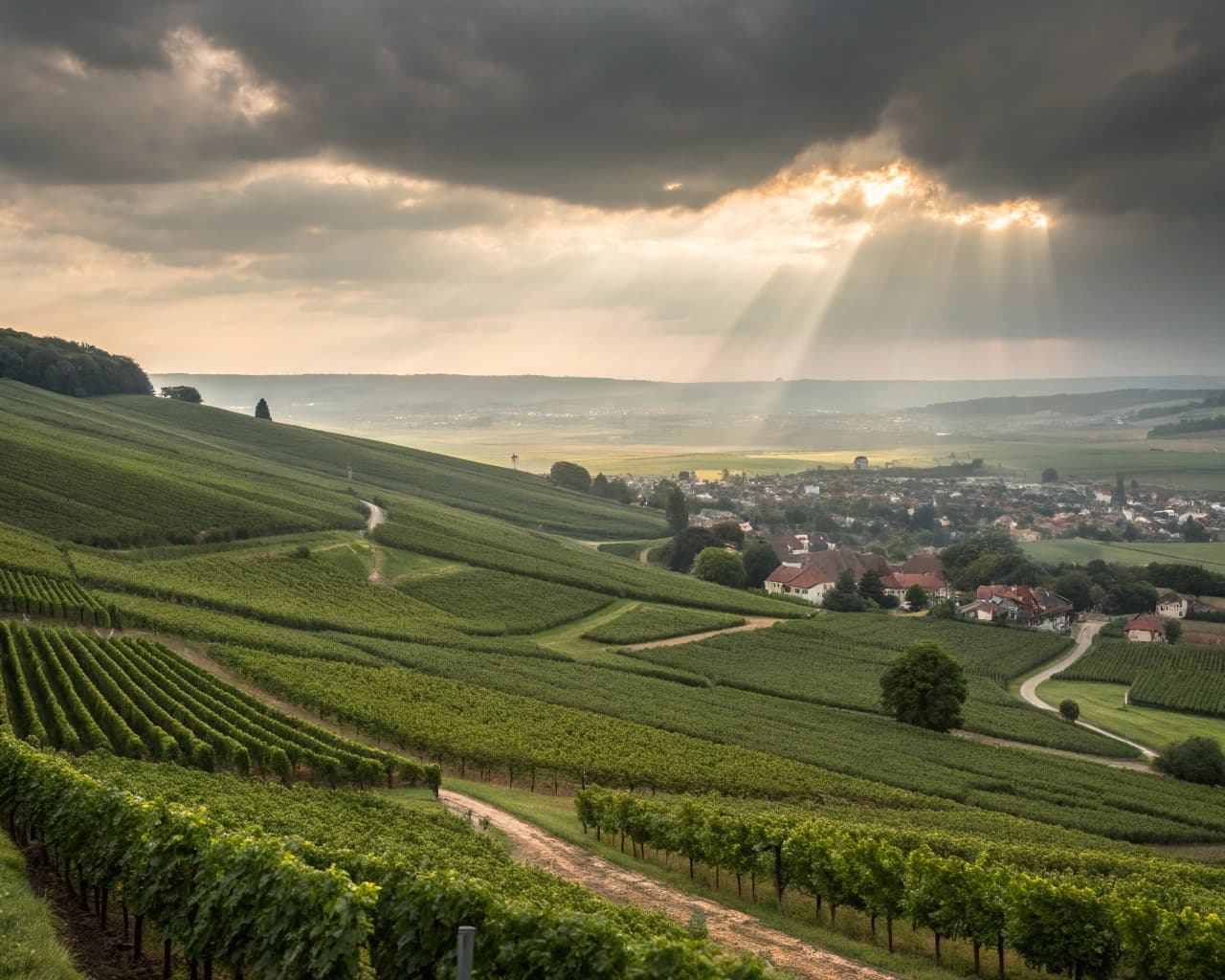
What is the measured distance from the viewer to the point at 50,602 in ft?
191

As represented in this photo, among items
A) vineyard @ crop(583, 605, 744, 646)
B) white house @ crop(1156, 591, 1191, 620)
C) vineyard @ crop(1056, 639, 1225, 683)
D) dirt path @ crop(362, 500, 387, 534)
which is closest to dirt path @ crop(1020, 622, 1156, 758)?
vineyard @ crop(1056, 639, 1225, 683)

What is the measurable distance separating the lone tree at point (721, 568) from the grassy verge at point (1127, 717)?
49.6 m

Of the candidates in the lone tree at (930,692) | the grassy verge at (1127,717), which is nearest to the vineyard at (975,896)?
the lone tree at (930,692)

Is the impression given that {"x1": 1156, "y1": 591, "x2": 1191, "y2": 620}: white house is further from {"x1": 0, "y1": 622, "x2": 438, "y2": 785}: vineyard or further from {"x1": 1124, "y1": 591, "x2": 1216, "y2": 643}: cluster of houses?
{"x1": 0, "y1": 622, "x2": 438, "y2": 785}: vineyard

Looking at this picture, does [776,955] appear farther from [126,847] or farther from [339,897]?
[126,847]

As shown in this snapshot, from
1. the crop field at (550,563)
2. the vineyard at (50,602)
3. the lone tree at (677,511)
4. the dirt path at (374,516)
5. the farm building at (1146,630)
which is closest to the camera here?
the vineyard at (50,602)

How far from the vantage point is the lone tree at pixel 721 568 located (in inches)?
4970

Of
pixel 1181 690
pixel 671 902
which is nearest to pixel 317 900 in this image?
pixel 671 902

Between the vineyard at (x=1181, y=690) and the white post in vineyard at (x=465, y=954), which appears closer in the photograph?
the white post in vineyard at (x=465, y=954)

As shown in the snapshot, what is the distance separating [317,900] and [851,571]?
116 metres

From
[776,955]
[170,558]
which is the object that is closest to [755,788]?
[776,955]

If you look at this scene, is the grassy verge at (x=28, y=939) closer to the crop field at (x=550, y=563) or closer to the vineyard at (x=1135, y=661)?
the crop field at (x=550, y=563)

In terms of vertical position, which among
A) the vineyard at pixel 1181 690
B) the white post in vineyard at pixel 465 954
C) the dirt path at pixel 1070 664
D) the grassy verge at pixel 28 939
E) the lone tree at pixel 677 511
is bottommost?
the dirt path at pixel 1070 664

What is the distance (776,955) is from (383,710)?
104 ft
